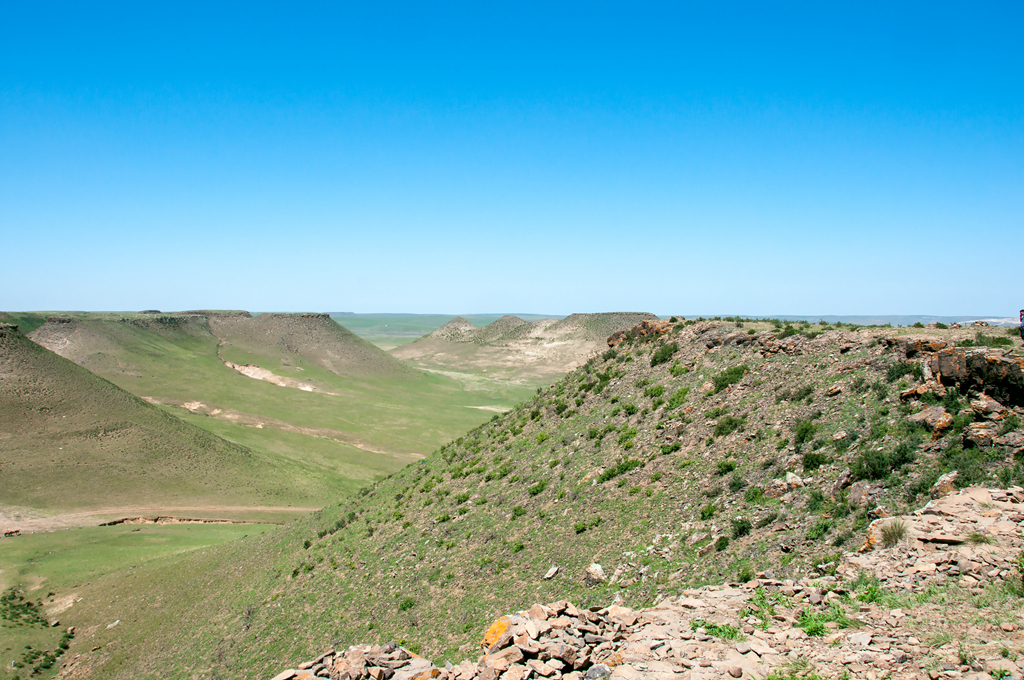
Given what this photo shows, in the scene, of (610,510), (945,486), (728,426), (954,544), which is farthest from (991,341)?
(610,510)

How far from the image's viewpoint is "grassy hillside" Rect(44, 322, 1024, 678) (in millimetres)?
13195

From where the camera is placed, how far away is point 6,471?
4225cm

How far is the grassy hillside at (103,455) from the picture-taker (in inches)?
1667

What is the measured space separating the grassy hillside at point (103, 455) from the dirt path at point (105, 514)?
2.58ft

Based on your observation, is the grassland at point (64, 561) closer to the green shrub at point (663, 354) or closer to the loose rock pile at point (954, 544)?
the green shrub at point (663, 354)

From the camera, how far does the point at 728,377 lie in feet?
70.2

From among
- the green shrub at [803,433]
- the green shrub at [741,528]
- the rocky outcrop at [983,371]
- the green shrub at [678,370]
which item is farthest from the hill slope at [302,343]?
the rocky outcrop at [983,371]

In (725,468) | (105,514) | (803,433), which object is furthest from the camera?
(105,514)

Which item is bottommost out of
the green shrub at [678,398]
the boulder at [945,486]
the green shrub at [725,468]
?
the green shrub at [725,468]

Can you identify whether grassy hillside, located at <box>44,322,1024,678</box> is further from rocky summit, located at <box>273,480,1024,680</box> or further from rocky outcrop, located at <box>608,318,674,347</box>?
rocky summit, located at <box>273,480,1024,680</box>

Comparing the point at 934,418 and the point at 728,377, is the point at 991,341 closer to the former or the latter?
the point at 934,418

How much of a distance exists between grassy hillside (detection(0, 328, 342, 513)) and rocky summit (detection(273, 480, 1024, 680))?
39435 mm

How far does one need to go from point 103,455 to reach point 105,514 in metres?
8.93

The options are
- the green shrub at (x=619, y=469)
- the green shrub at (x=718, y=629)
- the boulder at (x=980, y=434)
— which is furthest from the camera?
the green shrub at (x=619, y=469)
